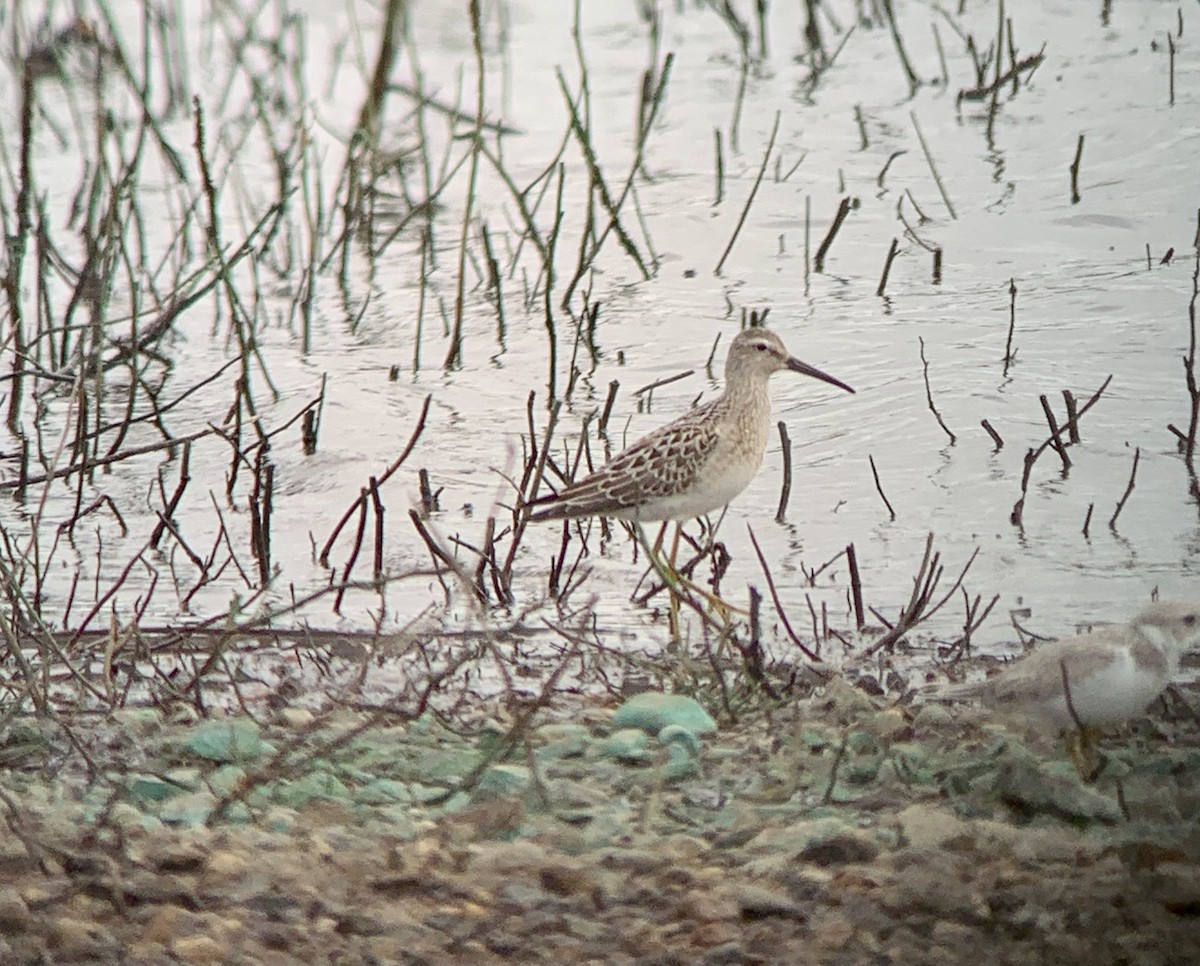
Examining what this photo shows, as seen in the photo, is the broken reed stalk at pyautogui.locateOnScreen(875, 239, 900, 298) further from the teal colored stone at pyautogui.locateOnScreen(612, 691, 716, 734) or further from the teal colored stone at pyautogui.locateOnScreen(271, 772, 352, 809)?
the teal colored stone at pyautogui.locateOnScreen(271, 772, 352, 809)

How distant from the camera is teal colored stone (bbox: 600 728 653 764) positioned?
16.1 feet

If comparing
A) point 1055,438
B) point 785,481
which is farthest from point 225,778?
point 1055,438

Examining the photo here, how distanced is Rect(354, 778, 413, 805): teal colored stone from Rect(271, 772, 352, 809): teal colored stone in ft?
0.12

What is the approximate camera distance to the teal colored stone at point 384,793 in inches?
184

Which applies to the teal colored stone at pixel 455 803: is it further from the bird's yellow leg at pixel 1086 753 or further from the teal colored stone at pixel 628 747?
the bird's yellow leg at pixel 1086 753

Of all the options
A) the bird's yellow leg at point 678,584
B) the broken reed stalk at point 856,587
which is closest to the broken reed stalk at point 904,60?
the bird's yellow leg at point 678,584

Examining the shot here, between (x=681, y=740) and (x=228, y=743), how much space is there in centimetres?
116

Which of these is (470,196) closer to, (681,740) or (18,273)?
(18,273)

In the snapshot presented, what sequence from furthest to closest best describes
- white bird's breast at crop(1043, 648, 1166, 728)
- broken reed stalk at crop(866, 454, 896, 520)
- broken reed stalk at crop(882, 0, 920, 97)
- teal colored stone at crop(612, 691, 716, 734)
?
broken reed stalk at crop(882, 0, 920, 97) < broken reed stalk at crop(866, 454, 896, 520) < teal colored stone at crop(612, 691, 716, 734) < white bird's breast at crop(1043, 648, 1166, 728)

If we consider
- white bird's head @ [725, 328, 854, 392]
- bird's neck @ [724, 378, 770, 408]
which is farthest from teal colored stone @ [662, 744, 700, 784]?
white bird's head @ [725, 328, 854, 392]

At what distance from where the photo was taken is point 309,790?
4.71 metres

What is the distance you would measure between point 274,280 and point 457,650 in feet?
17.1

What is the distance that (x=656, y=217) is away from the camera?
37.5 ft

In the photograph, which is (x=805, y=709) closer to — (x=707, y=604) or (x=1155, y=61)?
(x=707, y=604)
